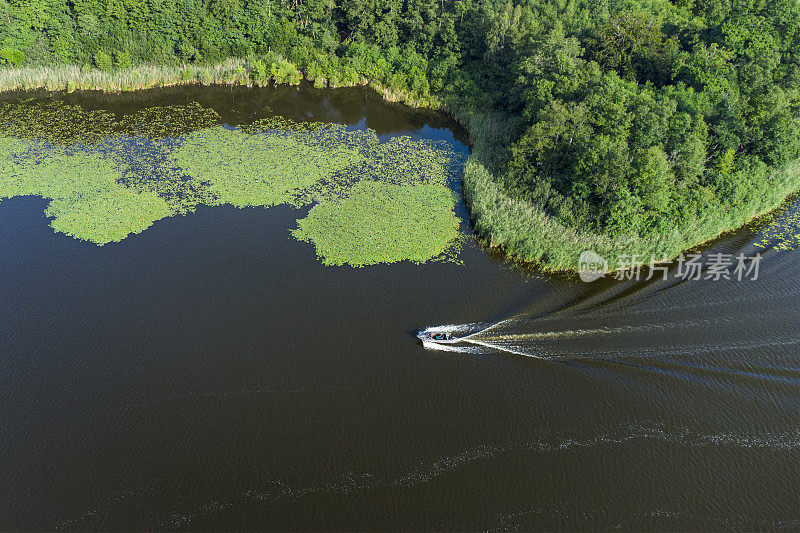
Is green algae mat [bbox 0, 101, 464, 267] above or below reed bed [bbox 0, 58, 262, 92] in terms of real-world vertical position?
below

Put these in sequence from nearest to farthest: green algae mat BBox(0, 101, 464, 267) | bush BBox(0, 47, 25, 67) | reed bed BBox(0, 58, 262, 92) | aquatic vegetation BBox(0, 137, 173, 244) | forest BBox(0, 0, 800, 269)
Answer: forest BBox(0, 0, 800, 269), aquatic vegetation BBox(0, 137, 173, 244), green algae mat BBox(0, 101, 464, 267), bush BBox(0, 47, 25, 67), reed bed BBox(0, 58, 262, 92)

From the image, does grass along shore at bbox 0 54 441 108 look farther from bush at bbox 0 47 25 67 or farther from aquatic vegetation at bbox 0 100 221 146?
aquatic vegetation at bbox 0 100 221 146

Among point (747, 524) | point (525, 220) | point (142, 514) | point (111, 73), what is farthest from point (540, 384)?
point (111, 73)

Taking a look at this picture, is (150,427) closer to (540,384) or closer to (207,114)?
(540,384)

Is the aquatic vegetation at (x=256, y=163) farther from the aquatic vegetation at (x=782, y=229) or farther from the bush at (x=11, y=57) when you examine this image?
the aquatic vegetation at (x=782, y=229)

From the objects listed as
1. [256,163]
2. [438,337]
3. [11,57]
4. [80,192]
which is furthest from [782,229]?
[11,57]

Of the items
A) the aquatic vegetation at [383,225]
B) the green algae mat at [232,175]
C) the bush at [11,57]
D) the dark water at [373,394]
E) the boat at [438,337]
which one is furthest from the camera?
the bush at [11,57]

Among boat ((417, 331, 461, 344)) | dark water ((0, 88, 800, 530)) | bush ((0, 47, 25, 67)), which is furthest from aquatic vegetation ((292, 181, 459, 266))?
bush ((0, 47, 25, 67))

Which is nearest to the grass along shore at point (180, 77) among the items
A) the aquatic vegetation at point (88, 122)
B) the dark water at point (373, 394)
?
the aquatic vegetation at point (88, 122)
